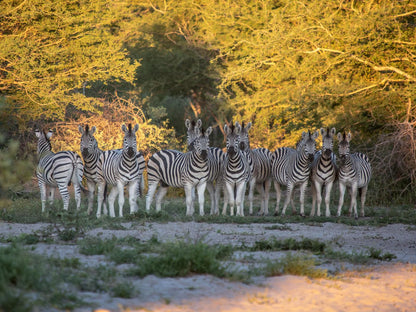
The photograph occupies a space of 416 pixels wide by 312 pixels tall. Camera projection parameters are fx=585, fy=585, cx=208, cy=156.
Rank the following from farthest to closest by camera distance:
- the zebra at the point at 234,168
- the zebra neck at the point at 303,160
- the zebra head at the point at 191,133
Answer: the zebra head at the point at 191,133
the zebra neck at the point at 303,160
the zebra at the point at 234,168

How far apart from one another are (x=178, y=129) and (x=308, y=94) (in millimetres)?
13164

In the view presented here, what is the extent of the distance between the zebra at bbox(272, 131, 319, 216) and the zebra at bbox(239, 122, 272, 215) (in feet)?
0.81

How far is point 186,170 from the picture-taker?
1355cm

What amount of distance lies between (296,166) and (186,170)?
3013 millimetres

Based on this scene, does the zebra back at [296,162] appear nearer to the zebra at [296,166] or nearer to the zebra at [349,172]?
the zebra at [296,166]

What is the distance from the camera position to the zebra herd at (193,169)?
13.4 m

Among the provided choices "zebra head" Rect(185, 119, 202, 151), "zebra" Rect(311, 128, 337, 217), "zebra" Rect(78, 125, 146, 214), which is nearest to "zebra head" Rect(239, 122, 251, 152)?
"zebra head" Rect(185, 119, 202, 151)

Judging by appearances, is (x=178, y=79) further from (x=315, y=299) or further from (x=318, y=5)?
(x=315, y=299)

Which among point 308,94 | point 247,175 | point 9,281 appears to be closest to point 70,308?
point 9,281

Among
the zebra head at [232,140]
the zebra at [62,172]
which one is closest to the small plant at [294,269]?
the zebra head at [232,140]

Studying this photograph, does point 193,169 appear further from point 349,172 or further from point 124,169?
point 349,172

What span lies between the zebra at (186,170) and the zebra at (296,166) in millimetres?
2553

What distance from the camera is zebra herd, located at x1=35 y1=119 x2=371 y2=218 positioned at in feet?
43.9

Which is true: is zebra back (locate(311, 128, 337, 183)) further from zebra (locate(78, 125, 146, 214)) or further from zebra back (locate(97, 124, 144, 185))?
zebra back (locate(97, 124, 144, 185))
